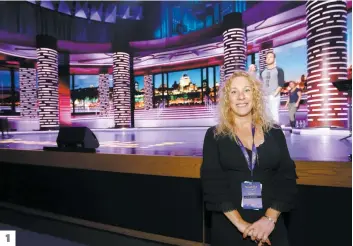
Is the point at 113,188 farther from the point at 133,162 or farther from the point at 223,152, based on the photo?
the point at 223,152

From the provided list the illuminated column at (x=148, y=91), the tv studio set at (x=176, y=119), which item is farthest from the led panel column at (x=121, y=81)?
the illuminated column at (x=148, y=91)

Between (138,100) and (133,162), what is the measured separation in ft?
3.77

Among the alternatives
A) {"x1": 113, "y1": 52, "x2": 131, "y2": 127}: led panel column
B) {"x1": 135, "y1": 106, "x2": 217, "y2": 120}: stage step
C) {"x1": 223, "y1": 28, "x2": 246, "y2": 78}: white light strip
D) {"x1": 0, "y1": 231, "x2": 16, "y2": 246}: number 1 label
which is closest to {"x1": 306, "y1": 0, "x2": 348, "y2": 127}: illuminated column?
{"x1": 223, "y1": 28, "x2": 246, "y2": 78}: white light strip

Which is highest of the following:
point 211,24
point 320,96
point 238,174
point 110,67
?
point 211,24

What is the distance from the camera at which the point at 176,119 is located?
3.07 meters

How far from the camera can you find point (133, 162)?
211 cm

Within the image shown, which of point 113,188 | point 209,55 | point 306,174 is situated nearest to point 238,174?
point 306,174

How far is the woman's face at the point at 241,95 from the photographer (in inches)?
40.6

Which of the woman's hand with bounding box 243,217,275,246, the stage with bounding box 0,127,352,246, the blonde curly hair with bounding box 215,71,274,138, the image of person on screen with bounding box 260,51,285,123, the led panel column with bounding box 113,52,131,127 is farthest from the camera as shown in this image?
the led panel column with bounding box 113,52,131,127

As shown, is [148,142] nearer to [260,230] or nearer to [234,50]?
[234,50]

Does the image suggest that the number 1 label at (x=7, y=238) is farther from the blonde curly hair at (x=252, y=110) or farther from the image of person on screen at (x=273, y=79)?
the image of person on screen at (x=273, y=79)

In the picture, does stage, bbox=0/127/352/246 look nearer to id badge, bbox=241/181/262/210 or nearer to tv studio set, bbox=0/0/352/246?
tv studio set, bbox=0/0/352/246

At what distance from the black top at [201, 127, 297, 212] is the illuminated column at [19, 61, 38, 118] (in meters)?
2.78

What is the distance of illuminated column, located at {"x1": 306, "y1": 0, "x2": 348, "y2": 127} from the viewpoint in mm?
2436
